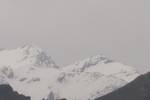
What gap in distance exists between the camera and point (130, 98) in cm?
19575

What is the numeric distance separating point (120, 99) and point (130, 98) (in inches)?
134

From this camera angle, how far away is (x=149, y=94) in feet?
640

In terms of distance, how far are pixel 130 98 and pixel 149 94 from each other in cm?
555

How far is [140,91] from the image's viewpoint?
200 m

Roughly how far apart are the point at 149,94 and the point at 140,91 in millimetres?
5016

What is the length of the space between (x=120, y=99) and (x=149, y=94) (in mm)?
8702

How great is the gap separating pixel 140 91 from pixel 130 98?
526 cm

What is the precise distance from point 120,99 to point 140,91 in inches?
259

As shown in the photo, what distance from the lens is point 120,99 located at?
197750 mm
